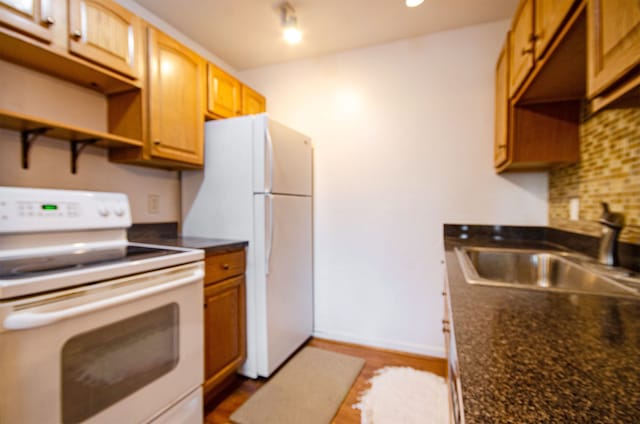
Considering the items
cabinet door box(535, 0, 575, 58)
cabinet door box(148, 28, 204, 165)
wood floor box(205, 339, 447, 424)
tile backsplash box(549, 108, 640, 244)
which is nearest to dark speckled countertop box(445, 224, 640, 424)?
tile backsplash box(549, 108, 640, 244)

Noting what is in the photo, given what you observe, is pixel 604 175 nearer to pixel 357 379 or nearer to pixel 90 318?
pixel 357 379

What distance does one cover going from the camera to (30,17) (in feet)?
3.74

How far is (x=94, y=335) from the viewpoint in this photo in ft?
3.16

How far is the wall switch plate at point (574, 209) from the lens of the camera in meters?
1.61

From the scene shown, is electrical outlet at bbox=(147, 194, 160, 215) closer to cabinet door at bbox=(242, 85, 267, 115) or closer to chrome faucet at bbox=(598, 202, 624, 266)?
cabinet door at bbox=(242, 85, 267, 115)

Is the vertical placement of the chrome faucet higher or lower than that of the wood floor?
higher

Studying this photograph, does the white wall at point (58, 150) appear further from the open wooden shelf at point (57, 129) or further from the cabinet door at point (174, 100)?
the cabinet door at point (174, 100)

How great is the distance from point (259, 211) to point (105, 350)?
102 centimetres

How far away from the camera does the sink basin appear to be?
1211mm

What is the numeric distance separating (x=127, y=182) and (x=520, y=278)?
7.91 feet

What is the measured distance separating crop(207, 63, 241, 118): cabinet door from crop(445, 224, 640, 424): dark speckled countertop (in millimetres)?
1923

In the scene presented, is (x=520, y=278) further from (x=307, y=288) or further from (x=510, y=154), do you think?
(x=307, y=288)

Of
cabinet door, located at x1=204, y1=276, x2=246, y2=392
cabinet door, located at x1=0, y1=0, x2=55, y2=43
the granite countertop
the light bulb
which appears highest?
the light bulb

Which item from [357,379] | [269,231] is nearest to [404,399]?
[357,379]
